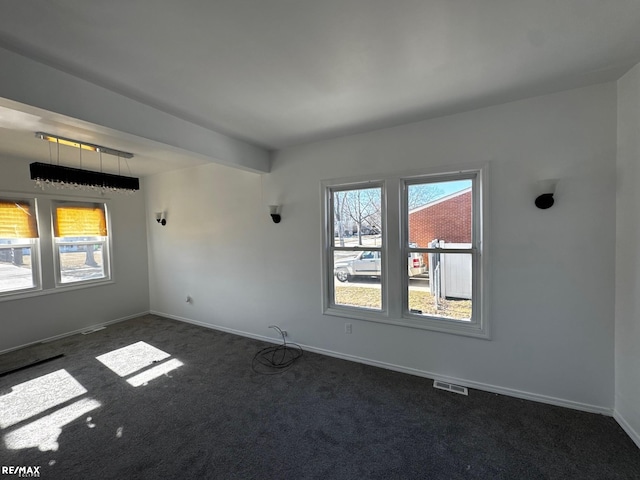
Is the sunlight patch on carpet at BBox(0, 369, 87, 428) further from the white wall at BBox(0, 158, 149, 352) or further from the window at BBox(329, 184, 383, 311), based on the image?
the window at BBox(329, 184, 383, 311)

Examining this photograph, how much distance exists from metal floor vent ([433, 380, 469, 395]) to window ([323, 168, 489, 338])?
1.73 ft

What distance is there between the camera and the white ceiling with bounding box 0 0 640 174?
1.31 m

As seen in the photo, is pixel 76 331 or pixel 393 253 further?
pixel 76 331

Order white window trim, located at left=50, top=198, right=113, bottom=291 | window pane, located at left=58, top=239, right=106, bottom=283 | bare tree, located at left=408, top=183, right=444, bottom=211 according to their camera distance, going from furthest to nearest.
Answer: window pane, located at left=58, top=239, right=106, bottom=283 → white window trim, located at left=50, top=198, right=113, bottom=291 → bare tree, located at left=408, top=183, right=444, bottom=211

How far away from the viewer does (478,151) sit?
8.01 feet

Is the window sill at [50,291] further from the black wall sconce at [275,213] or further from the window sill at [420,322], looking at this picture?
the window sill at [420,322]

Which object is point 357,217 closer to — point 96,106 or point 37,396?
point 96,106

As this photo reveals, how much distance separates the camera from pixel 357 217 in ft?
10.4

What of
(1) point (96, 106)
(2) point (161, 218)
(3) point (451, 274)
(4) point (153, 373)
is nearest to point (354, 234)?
(3) point (451, 274)

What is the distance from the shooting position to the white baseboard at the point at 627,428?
1832mm

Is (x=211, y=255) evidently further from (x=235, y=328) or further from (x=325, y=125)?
(x=325, y=125)

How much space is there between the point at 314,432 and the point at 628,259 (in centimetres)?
267

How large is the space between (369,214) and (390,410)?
197 centimetres

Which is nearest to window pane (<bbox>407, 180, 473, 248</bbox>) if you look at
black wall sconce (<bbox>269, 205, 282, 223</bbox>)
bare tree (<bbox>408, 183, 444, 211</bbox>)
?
bare tree (<bbox>408, 183, 444, 211</bbox>)
